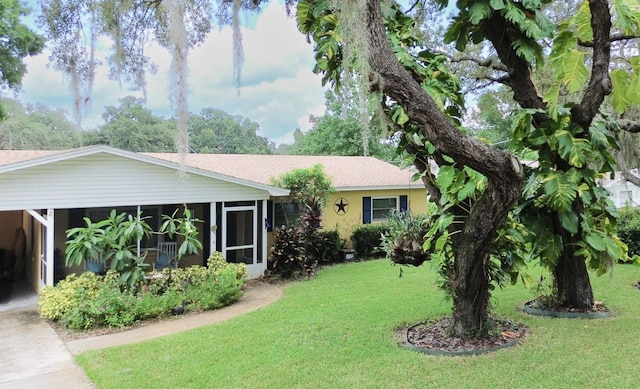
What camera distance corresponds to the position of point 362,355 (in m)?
5.40

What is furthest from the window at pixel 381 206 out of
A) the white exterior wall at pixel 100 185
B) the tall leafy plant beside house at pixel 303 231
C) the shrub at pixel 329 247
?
the white exterior wall at pixel 100 185

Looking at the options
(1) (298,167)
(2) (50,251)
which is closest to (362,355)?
(2) (50,251)

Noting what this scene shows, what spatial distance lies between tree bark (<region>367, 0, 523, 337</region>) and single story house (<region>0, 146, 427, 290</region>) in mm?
2596

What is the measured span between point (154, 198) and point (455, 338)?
25.0ft

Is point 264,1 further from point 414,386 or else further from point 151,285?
point 151,285

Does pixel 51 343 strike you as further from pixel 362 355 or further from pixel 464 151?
pixel 464 151

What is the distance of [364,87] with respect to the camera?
4.11 metres

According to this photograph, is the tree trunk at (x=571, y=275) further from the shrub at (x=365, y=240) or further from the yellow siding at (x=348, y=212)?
the yellow siding at (x=348, y=212)

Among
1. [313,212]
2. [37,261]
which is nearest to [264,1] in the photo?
[313,212]

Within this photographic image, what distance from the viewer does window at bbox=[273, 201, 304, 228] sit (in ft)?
44.5

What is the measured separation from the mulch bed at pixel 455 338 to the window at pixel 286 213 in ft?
24.5

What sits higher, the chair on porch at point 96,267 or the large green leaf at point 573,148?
the large green leaf at point 573,148

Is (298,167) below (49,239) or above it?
above

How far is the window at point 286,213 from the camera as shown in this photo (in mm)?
13573
